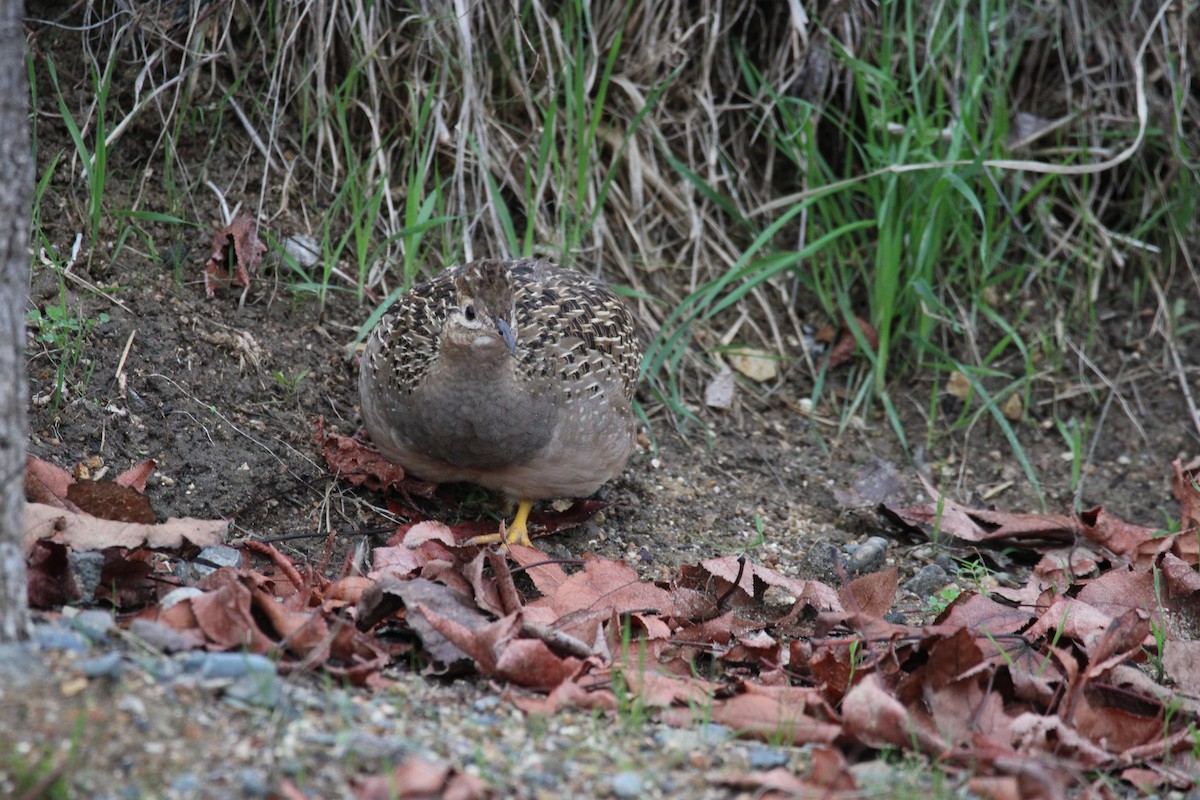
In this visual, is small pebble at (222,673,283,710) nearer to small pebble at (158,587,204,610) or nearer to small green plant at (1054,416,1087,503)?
small pebble at (158,587,204,610)

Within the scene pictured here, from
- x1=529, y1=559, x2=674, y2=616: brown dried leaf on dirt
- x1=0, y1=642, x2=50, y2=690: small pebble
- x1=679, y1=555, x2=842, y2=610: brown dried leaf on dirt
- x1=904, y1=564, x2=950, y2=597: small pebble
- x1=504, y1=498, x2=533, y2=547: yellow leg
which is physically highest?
x1=0, y1=642, x2=50, y2=690: small pebble

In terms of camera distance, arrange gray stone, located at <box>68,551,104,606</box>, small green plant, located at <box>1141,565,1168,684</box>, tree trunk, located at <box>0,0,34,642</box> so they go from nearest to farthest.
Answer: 1. tree trunk, located at <box>0,0,34,642</box>
2. gray stone, located at <box>68,551,104,606</box>
3. small green plant, located at <box>1141,565,1168,684</box>

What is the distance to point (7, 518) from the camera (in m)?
2.69

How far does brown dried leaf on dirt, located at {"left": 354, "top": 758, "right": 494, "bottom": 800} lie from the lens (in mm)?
2554

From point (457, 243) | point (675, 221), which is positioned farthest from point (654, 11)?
point (457, 243)

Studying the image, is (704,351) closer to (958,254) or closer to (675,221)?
(675,221)

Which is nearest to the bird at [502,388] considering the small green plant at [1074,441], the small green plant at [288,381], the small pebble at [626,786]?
the small green plant at [288,381]

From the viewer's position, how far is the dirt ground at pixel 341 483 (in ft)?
8.79

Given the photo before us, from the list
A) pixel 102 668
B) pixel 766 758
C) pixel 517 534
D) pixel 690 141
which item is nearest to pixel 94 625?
pixel 102 668

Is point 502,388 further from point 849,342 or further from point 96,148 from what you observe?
point 849,342

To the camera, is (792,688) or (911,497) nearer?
(792,688)

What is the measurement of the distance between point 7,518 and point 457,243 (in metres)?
3.19

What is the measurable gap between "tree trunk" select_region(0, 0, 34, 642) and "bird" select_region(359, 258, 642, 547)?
71.6 inches

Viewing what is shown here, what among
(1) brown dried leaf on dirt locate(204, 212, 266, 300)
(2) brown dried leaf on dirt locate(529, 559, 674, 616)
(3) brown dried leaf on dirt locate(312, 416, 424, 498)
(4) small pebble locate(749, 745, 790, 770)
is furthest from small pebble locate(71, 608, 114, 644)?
(1) brown dried leaf on dirt locate(204, 212, 266, 300)
